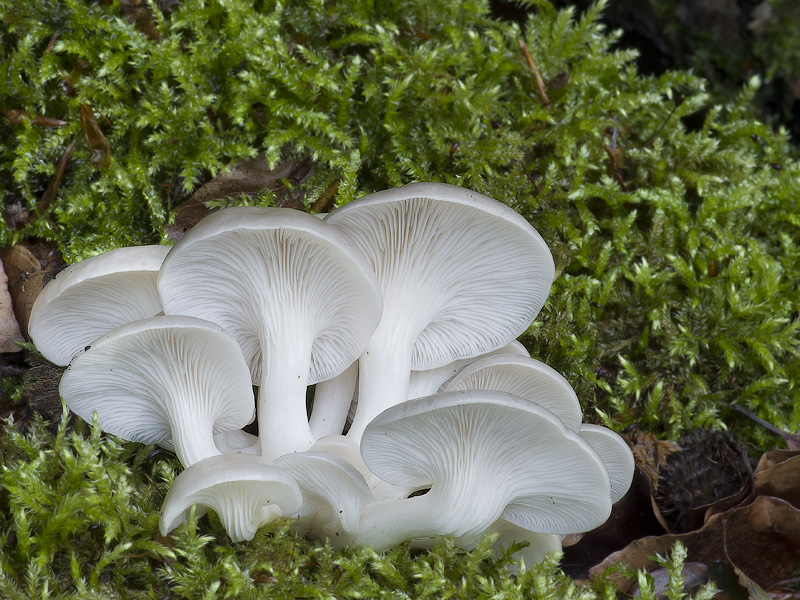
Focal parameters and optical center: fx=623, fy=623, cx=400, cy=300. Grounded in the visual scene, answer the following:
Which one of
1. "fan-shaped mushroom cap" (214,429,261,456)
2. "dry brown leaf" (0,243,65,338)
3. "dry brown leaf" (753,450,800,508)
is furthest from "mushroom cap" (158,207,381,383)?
"dry brown leaf" (753,450,800,508)

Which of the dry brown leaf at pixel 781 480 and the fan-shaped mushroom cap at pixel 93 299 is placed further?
the dry brown leaf at pixel 781 480

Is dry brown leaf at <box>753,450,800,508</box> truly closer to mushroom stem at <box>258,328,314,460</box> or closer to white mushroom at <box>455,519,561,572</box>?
white mushroom at <box>455,519,561,572</box>

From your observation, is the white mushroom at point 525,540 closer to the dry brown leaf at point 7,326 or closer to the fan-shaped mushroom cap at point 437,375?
the fan-shaped mushroom cap at point 437,375

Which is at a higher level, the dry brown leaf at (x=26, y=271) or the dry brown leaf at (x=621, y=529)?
the dry brown leaf at (x=26, y=271)

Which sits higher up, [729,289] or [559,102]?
[559,102]

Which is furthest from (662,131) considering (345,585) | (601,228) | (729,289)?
(345,585)

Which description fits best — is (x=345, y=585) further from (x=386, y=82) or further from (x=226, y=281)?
(x=386, y=82)

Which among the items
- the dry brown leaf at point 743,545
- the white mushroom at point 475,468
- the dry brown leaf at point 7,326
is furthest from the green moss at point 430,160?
the white mushroom at point 475,468
